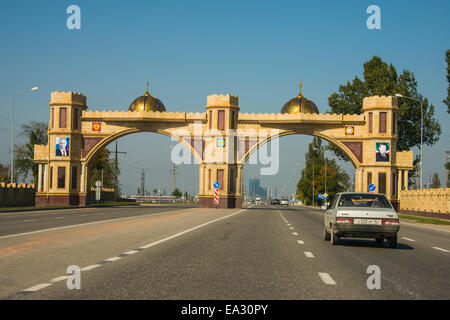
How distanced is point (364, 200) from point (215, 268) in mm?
7112

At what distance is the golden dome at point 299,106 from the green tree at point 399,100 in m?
6.74

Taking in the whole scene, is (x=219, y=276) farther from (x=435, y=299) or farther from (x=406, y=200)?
(x=406, y=200)

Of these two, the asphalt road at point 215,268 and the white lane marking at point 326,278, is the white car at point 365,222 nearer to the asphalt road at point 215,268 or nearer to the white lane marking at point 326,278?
the asphalt road at point 215,268

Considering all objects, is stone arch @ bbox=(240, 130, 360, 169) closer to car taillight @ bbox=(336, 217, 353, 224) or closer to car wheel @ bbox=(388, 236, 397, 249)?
car wheel @ bbox=(388, 236, 397, 249)

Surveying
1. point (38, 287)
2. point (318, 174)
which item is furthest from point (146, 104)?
point (38, 287)

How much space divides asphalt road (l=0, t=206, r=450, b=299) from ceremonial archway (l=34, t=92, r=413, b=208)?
4215cm

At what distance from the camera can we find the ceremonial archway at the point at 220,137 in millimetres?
57719

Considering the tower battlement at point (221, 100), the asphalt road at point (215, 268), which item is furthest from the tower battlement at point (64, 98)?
the asphalt road at point (215, 268)

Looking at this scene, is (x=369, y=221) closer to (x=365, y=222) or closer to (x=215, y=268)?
(x=365, y=222)

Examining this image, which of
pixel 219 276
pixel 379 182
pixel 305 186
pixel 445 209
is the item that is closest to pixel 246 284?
pixel 219 276

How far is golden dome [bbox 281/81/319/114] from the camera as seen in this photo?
65644mm

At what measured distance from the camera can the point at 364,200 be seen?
1595 cm

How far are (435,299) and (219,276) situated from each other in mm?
3219
